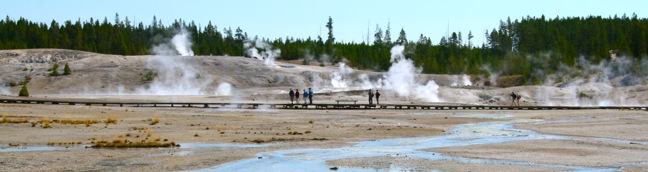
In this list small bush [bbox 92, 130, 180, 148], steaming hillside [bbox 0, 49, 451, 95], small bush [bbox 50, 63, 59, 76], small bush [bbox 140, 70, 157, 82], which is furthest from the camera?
small bush [bbox 140, 70, 157, 82]

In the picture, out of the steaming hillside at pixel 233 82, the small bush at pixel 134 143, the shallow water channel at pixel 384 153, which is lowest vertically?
the shallow water channel at pixel 384 153

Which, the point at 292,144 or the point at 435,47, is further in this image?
the point at 435,47

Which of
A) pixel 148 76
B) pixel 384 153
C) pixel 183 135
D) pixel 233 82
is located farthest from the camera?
pixel 233 82

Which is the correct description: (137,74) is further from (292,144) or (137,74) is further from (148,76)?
(292,144)

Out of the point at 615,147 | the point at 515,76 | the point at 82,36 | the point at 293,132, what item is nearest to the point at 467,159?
the point at 615,147

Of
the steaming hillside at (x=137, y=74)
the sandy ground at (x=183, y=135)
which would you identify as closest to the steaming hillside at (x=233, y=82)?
the steaming hillside at (x=137, y=74)

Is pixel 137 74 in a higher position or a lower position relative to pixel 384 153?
higher

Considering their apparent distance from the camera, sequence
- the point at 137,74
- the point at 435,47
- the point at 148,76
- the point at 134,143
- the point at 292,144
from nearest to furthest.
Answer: the point at 134,143
the point at 292,144
the point at 148,76
the point at 137,74
the point at 435,47

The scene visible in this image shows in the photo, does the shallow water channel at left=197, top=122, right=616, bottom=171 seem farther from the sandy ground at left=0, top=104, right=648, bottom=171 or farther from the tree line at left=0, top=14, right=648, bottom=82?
the tree line at left=0, top=14, right=648, bottom=82

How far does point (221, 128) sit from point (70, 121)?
29.0ft

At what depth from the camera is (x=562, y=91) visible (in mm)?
105312

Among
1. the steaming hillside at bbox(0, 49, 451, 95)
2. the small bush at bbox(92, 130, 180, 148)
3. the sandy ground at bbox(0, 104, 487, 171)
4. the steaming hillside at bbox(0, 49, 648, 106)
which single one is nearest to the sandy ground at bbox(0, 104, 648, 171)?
the sandy ground at bbox(0, 104, 487, 171)

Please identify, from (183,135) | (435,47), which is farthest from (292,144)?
(435,47)

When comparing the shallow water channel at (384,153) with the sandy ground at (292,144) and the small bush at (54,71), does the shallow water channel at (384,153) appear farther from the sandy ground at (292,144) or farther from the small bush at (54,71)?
the small bush at (54,71)
